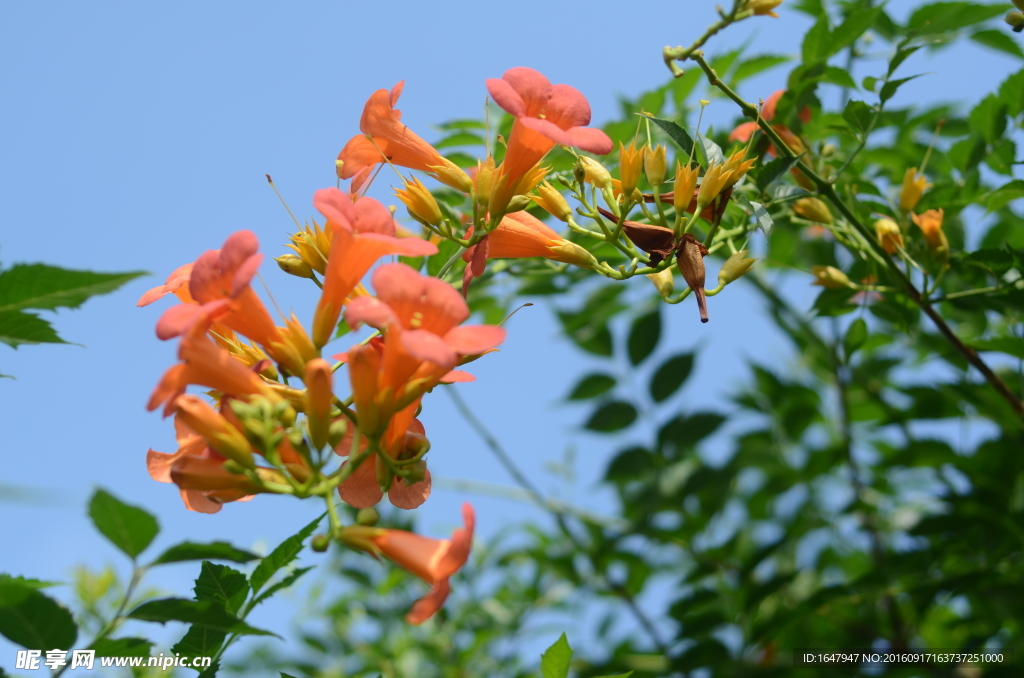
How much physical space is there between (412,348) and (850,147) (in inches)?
146

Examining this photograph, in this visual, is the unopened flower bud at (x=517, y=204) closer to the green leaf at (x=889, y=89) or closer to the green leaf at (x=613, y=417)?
the green leaf at (x=889, y=89)

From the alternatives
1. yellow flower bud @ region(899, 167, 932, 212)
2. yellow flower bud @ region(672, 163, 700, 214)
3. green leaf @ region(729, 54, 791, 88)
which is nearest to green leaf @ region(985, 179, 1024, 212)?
yellow flower bud @ region(899, 167, 932, 212)

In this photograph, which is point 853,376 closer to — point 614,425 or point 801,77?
point 614,425

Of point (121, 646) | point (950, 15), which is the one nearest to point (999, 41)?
point (950, 15)

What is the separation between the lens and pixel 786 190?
275 cm

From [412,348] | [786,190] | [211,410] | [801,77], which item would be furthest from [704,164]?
[211,410]

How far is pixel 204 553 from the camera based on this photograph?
2.05 metres

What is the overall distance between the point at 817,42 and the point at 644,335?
2.14 metres

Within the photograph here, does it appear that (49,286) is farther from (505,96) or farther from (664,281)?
(664,281)

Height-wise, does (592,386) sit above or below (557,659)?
above

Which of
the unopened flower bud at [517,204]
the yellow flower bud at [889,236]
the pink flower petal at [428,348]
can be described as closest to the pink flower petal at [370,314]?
the pink flower petal at [428,348]

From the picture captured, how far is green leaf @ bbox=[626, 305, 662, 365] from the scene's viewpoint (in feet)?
16.5

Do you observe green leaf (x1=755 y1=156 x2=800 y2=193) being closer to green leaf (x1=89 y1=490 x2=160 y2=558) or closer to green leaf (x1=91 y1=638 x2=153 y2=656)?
green leaf (x1=89 y1=490 x2=160 y2=558)

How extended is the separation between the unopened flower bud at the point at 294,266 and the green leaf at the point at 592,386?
2898 mm
